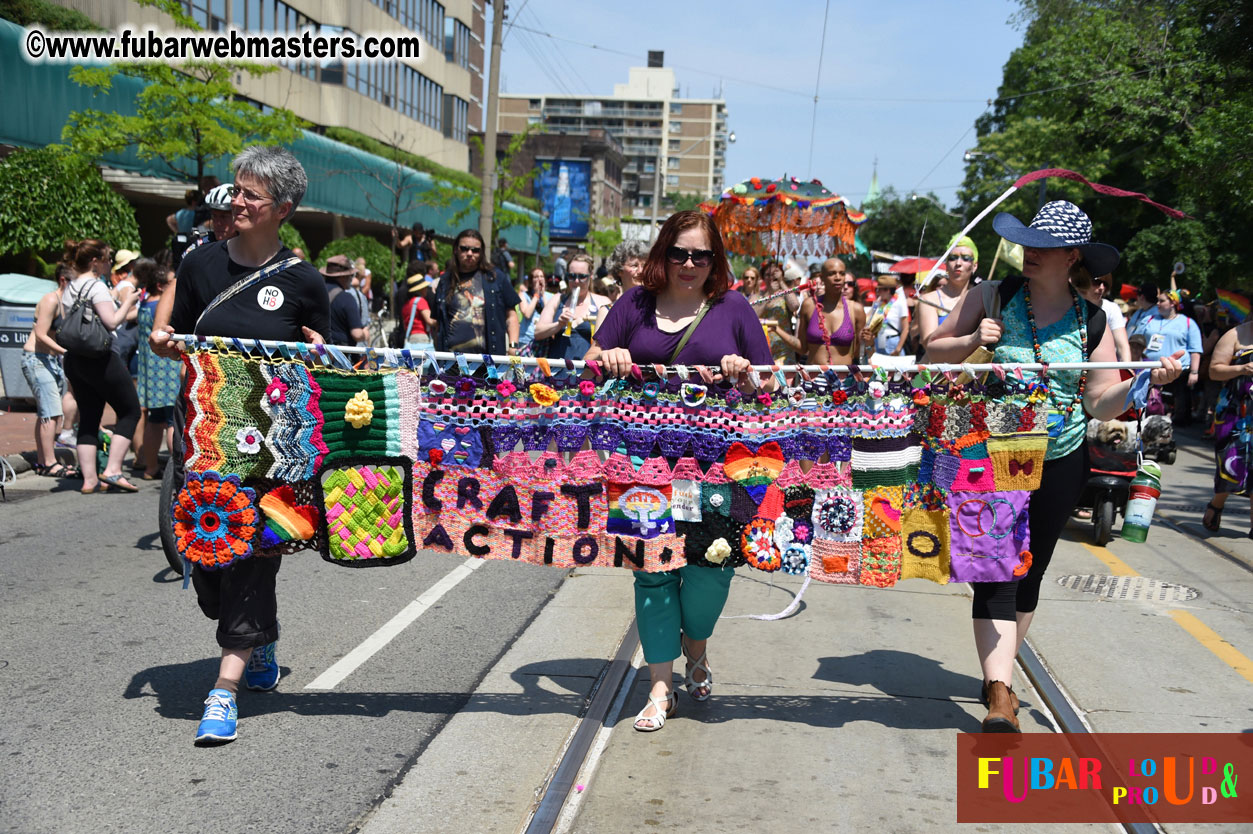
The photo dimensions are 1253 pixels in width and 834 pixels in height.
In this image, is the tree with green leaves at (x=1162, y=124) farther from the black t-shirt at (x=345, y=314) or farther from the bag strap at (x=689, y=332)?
the bag strap at (x=689, y=332)

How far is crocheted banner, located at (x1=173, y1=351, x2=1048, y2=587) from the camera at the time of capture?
13.9 ft

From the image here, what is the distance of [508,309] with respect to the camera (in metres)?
8.97

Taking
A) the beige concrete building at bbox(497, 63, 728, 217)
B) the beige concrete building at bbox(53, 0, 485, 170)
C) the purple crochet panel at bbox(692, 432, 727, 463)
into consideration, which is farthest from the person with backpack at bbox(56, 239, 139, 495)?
the beige concrete building at bbox(497, 63, 728, 217)

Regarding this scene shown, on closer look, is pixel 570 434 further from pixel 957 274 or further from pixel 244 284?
pixel 957 274

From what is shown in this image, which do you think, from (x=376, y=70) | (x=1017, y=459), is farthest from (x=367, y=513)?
(x=376, y=70)

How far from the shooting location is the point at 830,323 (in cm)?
1025

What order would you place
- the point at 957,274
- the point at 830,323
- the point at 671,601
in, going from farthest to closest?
the point at 830,323 < the point at 957,274 < the point at 671,601

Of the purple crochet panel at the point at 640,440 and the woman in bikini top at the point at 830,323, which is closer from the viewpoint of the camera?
the purple crochet panel at the point at 640,440

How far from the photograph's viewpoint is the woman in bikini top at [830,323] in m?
10.1

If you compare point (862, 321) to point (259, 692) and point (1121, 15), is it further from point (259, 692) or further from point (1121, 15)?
point (1121, 15)

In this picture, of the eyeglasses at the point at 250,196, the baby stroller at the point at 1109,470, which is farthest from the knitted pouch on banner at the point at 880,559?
the baby stroller at the point at 1109,470

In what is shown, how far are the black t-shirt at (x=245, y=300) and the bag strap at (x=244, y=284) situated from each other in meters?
0.01

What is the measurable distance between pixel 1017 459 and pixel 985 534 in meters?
0.30

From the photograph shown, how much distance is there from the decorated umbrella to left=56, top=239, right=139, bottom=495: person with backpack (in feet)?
21.3
